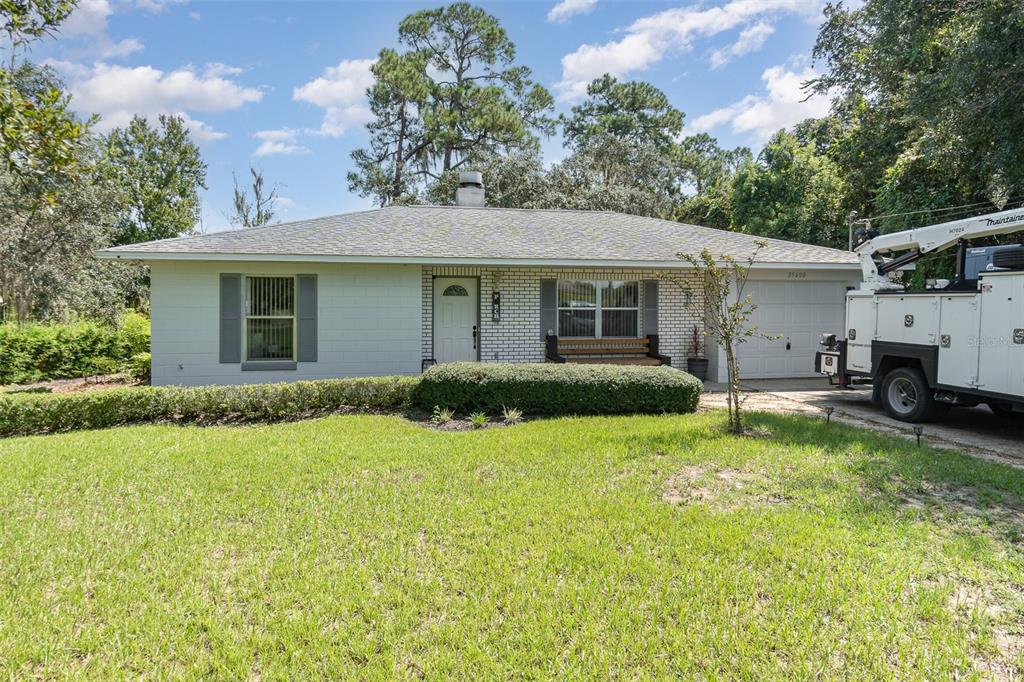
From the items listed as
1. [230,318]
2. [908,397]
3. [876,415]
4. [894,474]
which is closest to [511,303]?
[230,318]

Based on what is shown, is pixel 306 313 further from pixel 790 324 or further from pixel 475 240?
pixel 790 324

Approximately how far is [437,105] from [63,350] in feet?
74.4

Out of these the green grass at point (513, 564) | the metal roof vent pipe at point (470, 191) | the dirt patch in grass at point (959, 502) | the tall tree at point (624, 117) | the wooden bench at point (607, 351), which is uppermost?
the tall tree at point (624, 117)

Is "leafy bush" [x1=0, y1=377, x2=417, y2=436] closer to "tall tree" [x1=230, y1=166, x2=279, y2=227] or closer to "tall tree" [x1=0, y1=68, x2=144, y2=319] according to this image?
"tall tree" [x1=0, y1=68, x2=144, y2=319]

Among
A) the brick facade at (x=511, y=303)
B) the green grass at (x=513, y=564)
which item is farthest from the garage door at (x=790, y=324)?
the green grass at (x=513, y=564)

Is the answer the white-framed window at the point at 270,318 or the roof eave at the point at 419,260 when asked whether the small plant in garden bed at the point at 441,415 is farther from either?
the white-framed window at the point at 270,318

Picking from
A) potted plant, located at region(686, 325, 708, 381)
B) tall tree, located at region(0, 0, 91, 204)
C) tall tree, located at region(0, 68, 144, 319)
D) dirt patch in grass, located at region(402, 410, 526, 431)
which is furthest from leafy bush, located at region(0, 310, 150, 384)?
potted plant, located at region(686, 325, 708, 381)

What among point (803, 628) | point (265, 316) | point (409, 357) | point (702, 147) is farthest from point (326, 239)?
point (702, 147)

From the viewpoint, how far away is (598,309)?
12766mm

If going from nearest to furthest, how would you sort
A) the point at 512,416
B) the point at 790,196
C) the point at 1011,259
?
the point at 1011,259 → the point at 512,416 → the point at 790,196

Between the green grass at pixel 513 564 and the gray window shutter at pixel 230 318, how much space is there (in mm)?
4291

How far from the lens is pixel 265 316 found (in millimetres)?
11031

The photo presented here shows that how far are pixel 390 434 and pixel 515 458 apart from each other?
6.97 feet

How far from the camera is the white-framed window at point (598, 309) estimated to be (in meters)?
12.6
